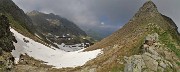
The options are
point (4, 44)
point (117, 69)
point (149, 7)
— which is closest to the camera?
point (117, 69)

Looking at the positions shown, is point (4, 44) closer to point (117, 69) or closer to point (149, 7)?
point (117, 69)

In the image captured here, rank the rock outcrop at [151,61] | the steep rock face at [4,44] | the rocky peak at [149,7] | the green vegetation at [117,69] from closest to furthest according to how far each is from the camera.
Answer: the rock outcrop at [151,61] < the green vegetation at [117,69] < the steep rock face at [4,44] < the rocky peak at [149,7]

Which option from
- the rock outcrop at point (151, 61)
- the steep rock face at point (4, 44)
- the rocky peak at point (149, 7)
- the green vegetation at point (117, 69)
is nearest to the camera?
the rock outcrop at point (151, 61)

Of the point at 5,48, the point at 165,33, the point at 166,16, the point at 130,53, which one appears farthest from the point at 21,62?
the point at 166,16

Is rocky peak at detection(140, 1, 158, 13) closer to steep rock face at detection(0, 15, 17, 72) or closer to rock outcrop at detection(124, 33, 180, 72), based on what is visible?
rock outcrop at detection(124, 33, 180, 72)

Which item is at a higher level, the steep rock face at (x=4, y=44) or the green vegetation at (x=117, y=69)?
the steep rock face at (x=4, y=44)

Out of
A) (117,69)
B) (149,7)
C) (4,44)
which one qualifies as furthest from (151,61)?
(4,44)

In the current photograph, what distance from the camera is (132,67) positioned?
45.3 m

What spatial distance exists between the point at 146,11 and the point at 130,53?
2449 centimetres

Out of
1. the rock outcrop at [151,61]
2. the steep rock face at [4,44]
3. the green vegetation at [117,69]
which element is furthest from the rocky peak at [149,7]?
the steep rock face at [4,44]

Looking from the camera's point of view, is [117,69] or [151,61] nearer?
[151,61]

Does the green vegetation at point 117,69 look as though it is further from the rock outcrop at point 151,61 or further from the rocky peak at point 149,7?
the rocky peak at point 149,7

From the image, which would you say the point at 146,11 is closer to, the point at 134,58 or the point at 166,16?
the point at 166,16

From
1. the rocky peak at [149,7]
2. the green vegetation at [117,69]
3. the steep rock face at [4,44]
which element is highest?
the rocky peak at [149,7]
